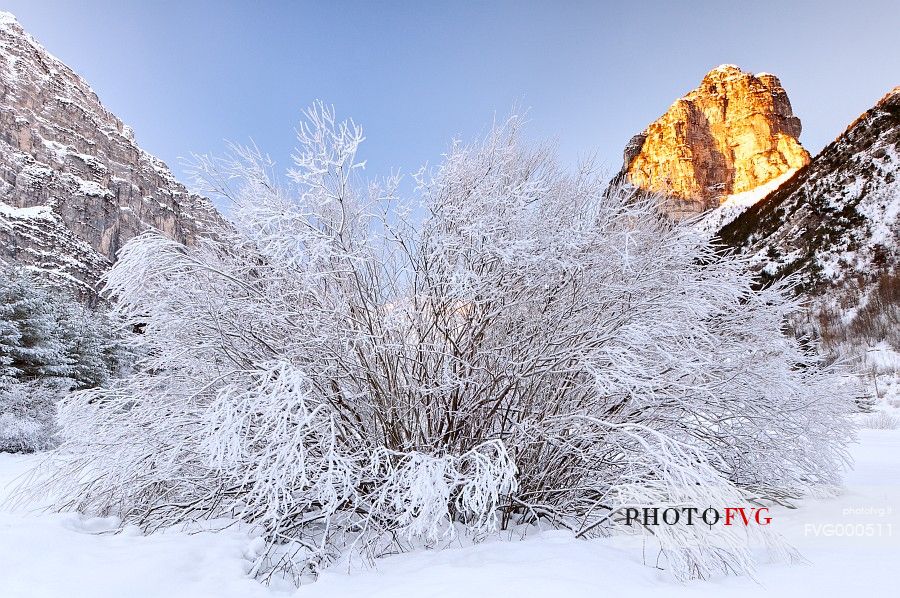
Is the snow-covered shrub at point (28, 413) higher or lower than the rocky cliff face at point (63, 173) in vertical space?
lower

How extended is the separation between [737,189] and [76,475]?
74521mm

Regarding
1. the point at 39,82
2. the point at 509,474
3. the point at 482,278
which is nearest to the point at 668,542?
the point at 509,474

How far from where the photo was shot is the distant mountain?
29.4 meters

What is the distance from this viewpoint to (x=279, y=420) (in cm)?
223

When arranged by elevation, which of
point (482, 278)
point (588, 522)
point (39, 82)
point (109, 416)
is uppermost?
point (39, 82)

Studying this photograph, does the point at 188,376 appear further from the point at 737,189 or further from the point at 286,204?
the point at 737,189

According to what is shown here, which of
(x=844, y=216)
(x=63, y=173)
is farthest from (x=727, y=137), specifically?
(x=63, y=173)

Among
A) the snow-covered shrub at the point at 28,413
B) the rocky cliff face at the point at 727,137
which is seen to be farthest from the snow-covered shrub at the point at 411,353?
the rocky cliff face at the point at 727,137

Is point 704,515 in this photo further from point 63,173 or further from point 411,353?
point 63,173

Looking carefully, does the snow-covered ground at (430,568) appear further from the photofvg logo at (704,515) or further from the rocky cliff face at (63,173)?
the rocky cliff face at (63,173)

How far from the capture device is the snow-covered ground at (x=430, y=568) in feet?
6.62

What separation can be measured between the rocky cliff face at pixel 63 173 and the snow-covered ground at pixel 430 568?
64752 millimetres

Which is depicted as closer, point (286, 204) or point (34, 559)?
point (34, 559)

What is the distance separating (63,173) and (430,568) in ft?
317
